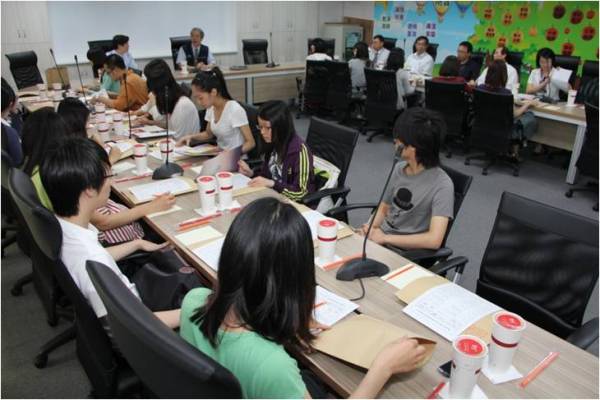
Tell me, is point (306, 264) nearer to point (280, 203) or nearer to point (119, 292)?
point (280, 203)

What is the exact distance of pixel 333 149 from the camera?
279 centimetres

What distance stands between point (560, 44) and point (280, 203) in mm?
6629

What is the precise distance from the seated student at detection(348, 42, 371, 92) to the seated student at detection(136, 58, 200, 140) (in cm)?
316

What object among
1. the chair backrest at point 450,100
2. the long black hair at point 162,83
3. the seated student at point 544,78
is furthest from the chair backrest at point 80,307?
the seated student at point 544,78

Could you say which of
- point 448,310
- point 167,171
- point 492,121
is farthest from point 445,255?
point 492,121

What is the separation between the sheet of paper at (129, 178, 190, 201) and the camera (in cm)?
226

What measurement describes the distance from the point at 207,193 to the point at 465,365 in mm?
1303

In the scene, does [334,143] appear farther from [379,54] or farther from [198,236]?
[379,54]

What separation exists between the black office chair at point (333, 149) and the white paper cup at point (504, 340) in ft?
4.62

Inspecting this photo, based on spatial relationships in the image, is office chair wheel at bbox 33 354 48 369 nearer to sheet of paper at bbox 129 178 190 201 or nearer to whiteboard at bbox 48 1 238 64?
sheet of paper at bbox 129 178 190 201

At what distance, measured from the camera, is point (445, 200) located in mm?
1935

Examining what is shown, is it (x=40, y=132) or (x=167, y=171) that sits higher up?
(x=40, y=132)

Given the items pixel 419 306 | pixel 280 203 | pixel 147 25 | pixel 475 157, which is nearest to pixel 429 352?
pixel 419 306

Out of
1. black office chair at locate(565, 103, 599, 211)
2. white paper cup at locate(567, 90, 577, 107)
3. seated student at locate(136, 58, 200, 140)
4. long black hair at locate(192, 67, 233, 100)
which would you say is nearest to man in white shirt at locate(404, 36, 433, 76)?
white paper cup at locate(567, 90, 577, 107)
